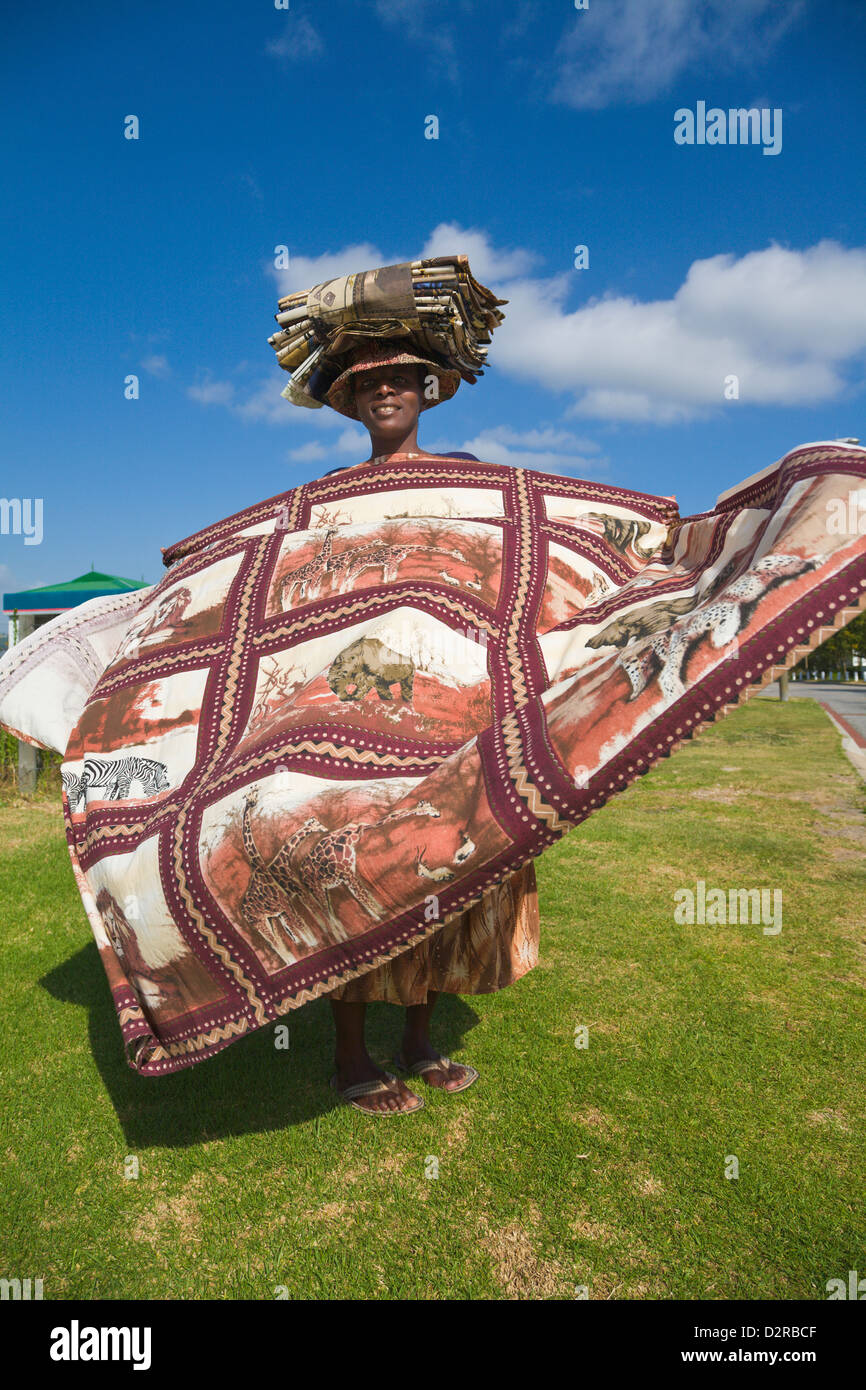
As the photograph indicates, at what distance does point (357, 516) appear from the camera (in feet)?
9.46

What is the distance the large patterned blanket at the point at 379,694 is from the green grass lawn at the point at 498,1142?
0.57 metres

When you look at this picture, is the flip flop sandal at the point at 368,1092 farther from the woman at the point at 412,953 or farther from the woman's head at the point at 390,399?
the woman's head at the point at 390,399

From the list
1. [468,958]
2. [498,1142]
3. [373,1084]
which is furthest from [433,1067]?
[468,958]

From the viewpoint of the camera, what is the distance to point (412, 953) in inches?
102

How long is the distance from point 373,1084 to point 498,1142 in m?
0.49

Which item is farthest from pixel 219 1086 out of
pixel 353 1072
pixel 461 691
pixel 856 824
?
pixel 856 824

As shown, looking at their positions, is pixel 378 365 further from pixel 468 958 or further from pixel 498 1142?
pixel 498 1142

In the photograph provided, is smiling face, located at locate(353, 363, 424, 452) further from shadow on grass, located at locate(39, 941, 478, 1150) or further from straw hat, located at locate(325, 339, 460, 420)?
shadow on grass, located at locate(39, 941, 478, 1150)

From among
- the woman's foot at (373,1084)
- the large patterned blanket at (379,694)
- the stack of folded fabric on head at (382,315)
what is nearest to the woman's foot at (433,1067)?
the woman's foot at (373,1084)

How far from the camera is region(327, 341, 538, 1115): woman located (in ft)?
8.59

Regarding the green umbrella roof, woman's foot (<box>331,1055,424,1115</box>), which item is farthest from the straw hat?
the green umbrella roof

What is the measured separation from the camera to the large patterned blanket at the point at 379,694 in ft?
5.53

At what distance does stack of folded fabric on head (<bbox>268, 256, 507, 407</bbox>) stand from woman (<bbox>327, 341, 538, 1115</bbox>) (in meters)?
0.09
